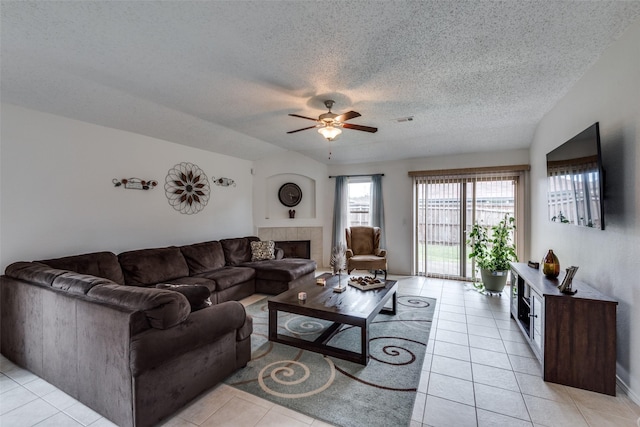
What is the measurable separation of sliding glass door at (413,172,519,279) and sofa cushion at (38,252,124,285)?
5.08 meters

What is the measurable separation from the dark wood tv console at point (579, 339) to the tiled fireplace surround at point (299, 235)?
4.60 m

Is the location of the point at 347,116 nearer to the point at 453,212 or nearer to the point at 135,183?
the point at 135,183

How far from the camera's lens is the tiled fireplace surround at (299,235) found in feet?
20.1

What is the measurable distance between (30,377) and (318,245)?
4871 mm

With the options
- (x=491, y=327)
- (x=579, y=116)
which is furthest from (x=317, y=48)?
(x=491, y=327)

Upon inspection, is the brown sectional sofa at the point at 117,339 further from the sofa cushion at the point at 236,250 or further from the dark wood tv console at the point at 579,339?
the dark wood tv console at the point at 579,339

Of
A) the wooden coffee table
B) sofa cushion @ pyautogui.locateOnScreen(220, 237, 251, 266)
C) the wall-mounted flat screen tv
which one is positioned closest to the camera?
the wall-mounted flat screen tv

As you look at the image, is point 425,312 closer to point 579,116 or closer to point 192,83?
point 579,116

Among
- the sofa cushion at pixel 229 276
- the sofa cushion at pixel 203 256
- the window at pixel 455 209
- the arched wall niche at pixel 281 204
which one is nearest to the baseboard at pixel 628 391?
the window at pixel 455 209

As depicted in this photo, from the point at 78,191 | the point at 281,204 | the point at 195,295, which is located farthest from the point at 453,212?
the point at 78,191

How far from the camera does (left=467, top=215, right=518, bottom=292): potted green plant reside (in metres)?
4.39

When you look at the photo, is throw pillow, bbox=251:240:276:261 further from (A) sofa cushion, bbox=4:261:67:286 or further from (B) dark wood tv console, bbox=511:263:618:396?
(B) dark wood tv console, bbox=511:263:618:396

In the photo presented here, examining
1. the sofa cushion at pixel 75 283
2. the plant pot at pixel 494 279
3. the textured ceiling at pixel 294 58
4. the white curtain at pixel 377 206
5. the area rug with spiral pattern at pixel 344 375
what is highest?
the textured ceiling at pixel 294 58

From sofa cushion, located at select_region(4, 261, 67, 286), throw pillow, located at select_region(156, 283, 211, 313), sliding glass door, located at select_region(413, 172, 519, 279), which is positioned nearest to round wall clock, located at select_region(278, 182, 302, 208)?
sliding glass door, located at select_region(413, 172, 519, 279)
